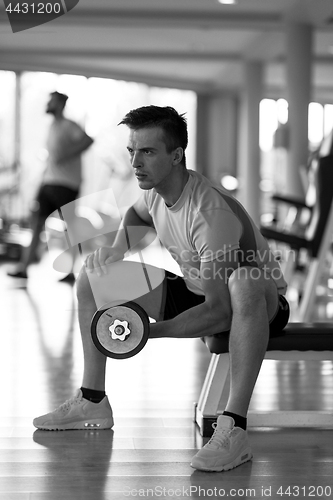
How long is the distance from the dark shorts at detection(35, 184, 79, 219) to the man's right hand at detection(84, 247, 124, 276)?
311 centimetres

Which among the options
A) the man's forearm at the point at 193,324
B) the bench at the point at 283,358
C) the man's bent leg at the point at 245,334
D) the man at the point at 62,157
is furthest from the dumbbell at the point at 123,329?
the man at the point at 62,157

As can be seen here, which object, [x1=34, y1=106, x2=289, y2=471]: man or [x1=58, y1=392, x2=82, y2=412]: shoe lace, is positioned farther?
[x1=58, y1=392, x2=82, y2=412]: shoe lace

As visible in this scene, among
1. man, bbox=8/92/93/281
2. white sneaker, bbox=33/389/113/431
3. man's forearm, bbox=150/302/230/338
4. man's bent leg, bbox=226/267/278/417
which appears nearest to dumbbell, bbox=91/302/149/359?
man's forearm, bbox=150/302/230/338

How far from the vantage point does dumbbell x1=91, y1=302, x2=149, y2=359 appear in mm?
1416

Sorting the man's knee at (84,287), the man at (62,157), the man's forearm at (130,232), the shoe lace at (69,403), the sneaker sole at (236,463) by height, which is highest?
the man at (62,157)

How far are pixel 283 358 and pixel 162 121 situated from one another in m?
0.71

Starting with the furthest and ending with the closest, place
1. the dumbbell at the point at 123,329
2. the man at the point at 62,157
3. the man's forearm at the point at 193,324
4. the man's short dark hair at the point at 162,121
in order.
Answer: the man at the point at 62,157, the man's short dark hair at the point at 162,121, the man's forearm at the point at 193,324, the dumbbell at the point at 123,329

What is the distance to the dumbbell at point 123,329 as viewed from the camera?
4.65ft

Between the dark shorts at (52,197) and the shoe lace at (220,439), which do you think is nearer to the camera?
the shoe lace at (220,439)

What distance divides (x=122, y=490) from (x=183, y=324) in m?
0.37

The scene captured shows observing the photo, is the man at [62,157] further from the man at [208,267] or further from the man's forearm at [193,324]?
the man's forearm at [193,324]

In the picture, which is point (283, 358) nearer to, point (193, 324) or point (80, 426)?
point (193, 324)

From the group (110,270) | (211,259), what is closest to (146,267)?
(110,270)

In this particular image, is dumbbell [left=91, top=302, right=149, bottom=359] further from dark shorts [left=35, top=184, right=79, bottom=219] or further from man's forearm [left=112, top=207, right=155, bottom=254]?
dark shorts [left=35, top=184, right=79, bottom=219]
